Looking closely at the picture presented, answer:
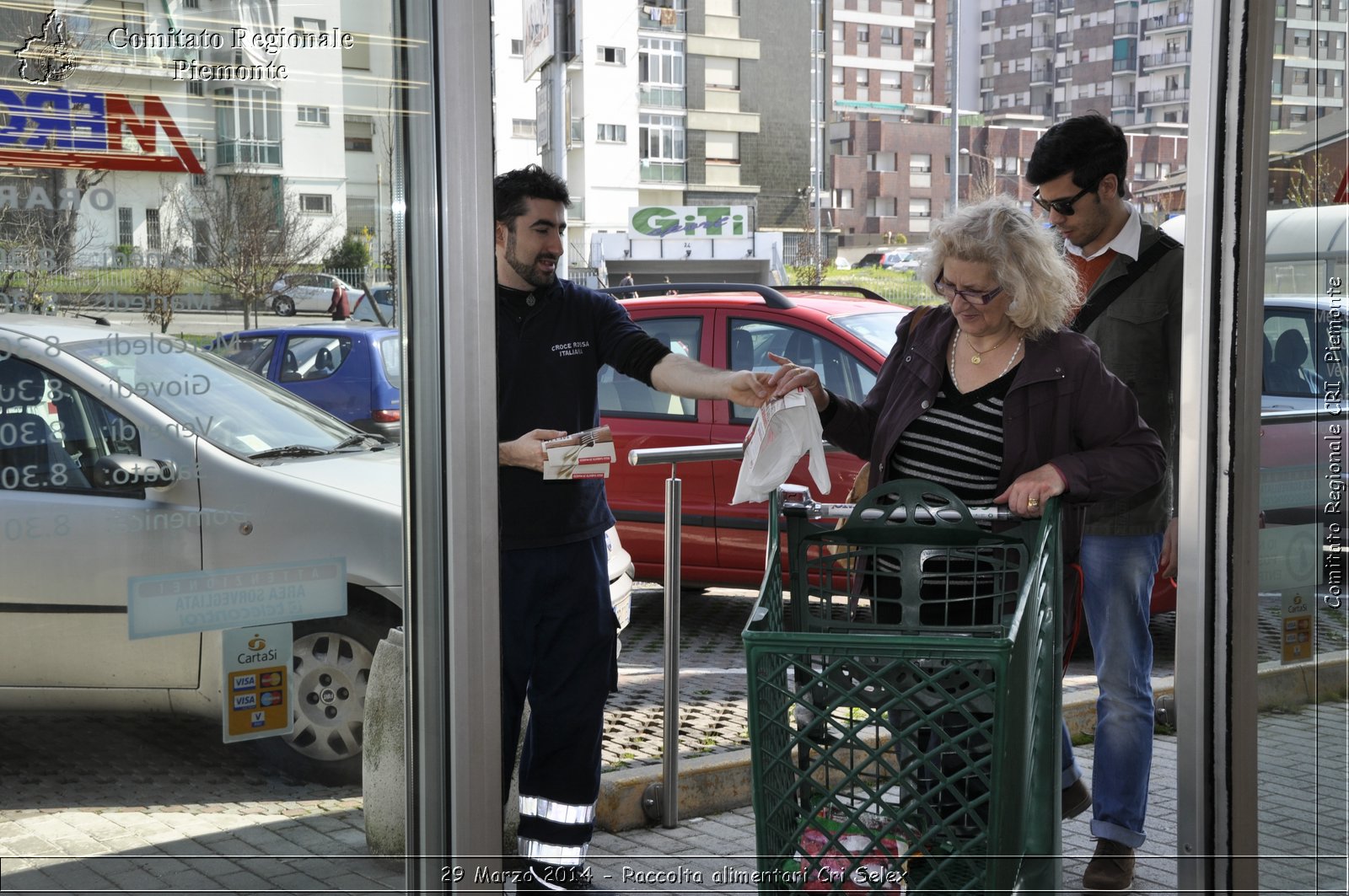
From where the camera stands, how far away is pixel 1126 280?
3.51 meters

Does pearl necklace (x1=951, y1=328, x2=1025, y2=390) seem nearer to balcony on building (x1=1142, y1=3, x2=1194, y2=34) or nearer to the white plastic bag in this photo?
the white plastic bag

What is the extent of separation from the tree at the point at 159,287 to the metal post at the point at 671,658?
1.97 meters

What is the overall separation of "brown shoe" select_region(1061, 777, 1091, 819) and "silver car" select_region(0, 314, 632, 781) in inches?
88.1

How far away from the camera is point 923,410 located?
3049 mm

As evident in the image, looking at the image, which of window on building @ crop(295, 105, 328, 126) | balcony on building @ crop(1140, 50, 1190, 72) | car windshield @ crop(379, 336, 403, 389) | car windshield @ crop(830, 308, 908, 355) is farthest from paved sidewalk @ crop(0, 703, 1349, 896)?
car windshield @ crop(830, 308, 908, 355)

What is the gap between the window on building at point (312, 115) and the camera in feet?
8.10

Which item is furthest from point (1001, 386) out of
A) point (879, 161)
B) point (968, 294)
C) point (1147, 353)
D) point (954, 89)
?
point (879, 161)

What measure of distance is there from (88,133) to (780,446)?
5.09ft

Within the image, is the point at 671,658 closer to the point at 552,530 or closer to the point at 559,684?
the point at 559,684

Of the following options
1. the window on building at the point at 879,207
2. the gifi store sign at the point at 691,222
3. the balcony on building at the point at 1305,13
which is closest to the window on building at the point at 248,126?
the balcony on building at the point at 1305,13

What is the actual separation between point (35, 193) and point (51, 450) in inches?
18.5

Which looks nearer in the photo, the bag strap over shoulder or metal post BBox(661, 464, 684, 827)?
the bag strap over shoulder

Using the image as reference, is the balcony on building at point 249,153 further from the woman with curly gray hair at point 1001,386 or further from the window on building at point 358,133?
Result: the woman with curly gray hair at point 1001,386

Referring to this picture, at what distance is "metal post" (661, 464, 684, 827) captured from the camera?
4055 mm
